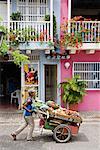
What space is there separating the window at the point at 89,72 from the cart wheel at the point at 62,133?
21.4 feet

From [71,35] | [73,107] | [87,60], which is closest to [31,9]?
[71,35]

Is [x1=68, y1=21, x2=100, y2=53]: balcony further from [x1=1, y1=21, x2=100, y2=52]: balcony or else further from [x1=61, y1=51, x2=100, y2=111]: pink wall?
[x1=61, y1=51, x2=100, y2=111]: pink wall

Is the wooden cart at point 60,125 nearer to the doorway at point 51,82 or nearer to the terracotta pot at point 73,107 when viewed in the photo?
the terracotta pot at point 73,107

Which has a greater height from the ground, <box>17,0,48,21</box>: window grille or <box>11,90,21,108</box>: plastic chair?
<box>17,0,48,21</box>: window grille

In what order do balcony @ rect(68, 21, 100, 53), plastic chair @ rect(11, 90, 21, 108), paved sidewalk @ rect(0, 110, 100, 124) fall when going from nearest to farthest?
paved sidewalk @ rect(0, 110, 100, 124) → balcony @ rect(68, 21, 100, 53) → plastic chair @ rect(11, 90, 21, 108)

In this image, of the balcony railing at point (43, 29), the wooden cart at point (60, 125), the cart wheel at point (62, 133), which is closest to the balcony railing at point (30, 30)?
the balcony railing at point (43, 29)

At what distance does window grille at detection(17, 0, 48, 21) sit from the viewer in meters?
18.6

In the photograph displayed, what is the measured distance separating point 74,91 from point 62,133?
5.14 m

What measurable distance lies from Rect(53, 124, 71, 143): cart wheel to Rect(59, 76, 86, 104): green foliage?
4.97m

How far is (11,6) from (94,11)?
5402 mm

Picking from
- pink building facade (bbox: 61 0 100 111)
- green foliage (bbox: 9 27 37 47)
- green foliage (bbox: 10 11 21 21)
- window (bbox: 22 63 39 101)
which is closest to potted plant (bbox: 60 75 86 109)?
pink building facade (bbox: 61 0 100 111)

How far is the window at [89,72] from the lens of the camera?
61.0 feet

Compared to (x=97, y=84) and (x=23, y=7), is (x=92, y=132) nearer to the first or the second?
(x=97, y=84)

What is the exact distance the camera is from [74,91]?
1722cm
